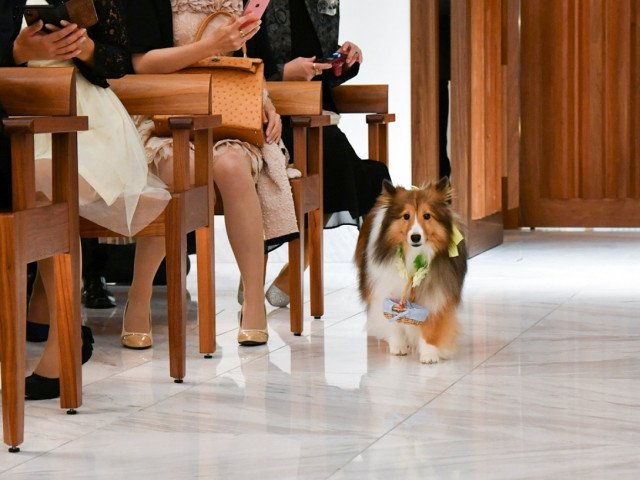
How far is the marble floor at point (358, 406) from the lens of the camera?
2.16 metres

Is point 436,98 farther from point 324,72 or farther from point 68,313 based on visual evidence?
point 68,313

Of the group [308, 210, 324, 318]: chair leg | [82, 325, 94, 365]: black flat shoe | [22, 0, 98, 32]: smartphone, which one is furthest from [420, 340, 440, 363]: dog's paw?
[22, 0, 98, 32]: smartphone

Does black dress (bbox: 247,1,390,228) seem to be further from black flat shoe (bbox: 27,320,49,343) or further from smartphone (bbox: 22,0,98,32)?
smartphone (bbox: 22,0,98,32)

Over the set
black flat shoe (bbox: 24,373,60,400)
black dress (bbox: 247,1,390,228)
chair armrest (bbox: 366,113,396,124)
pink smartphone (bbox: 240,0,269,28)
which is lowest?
black flat shoe (bbox: 24,373,60,400)

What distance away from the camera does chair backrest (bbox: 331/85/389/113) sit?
4289 mm

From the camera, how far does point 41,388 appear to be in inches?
105

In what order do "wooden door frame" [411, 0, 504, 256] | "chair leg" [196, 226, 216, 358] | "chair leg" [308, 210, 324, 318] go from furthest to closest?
1. "wooden door frame" [411, 0, 504, 256]
2. "chair leg" [308, 210, 324, 318]
3. "chair leg" [196, 226, 216, 358]

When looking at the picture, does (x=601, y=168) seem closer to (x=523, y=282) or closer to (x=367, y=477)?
(x=523, y=282)

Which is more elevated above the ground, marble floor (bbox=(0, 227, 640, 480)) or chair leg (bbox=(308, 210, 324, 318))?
chair leg (bbox=(308, 210, 324, 318))

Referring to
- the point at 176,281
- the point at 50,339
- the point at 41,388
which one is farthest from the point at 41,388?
the point at 176,281

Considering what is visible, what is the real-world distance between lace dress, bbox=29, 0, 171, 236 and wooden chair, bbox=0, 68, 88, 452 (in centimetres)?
20

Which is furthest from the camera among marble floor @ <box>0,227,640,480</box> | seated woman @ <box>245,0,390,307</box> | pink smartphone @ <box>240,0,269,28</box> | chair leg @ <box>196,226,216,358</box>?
seated woman @ <box>245,0,390,307</box>

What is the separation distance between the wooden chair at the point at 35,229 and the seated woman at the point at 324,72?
1.55 meters

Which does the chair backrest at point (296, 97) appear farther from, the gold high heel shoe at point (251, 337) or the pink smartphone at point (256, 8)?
the gold high heel shoe at point (251, 337)
